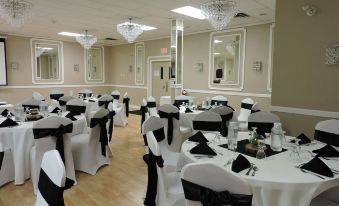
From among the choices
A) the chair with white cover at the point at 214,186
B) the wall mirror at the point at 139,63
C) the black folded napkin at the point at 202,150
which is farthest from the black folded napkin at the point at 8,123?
the wall mirror at the point at 139,63

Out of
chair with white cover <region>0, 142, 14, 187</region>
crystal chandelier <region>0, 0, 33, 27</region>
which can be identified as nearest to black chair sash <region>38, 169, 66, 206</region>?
chair with white cover <region>0, 142, 14, 187</region>

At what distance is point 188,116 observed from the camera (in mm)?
4430

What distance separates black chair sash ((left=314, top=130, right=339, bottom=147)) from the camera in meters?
2.62

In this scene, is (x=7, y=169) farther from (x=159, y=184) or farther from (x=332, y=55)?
(x=332, y=55)

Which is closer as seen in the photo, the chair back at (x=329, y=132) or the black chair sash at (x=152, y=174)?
the black chair sash at (x=152, y=174)

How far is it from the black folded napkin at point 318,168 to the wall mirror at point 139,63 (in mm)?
8604

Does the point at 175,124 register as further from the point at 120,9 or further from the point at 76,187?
the point at 120,9

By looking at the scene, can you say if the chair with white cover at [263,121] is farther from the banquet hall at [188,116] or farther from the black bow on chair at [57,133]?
the black bow on chair at [57,133]

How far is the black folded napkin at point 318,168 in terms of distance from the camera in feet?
5.60

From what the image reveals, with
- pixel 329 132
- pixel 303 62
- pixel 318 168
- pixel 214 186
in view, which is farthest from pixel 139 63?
pixel 214 186

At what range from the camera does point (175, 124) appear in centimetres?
400

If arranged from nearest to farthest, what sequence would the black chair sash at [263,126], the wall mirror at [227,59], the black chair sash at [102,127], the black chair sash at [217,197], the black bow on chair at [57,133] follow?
1. the black chair sash at [217,197]
2. the black bow on chair at [57,133]
3. the black chair sash at [263,126]
4. the black chair sash at [102,127]
5. the wall mirror at [227,59]

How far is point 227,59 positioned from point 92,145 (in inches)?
196

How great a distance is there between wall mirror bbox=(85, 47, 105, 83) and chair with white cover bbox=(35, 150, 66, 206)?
9714 millimetres
